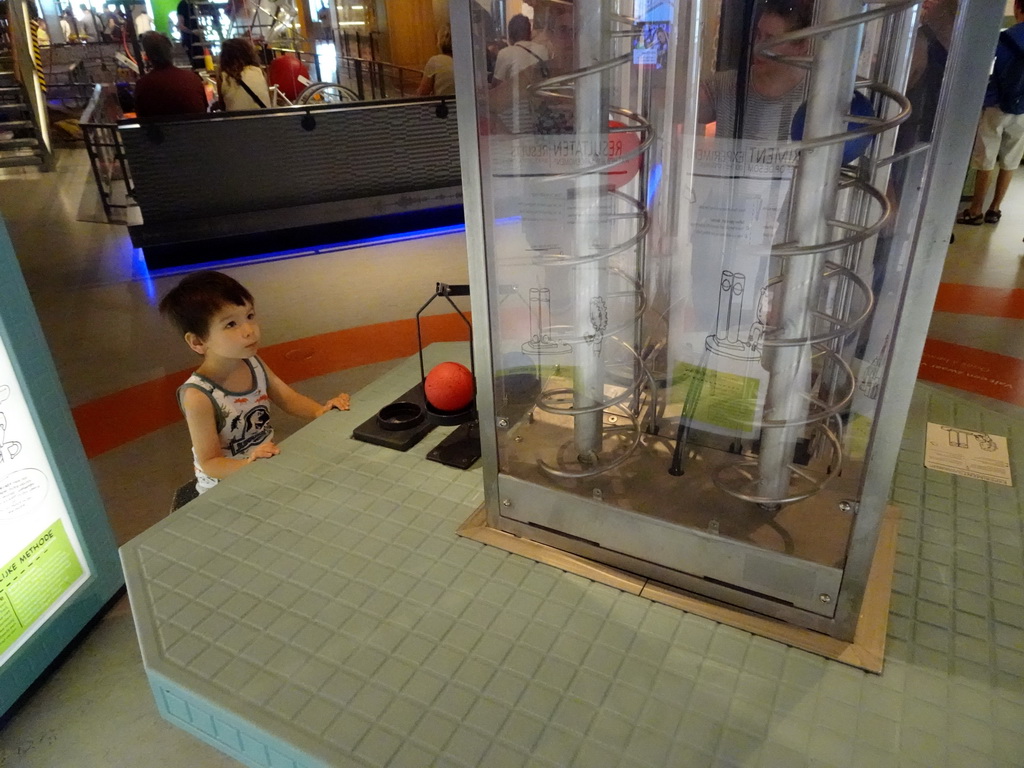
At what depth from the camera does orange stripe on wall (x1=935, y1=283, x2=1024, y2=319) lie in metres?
2.11

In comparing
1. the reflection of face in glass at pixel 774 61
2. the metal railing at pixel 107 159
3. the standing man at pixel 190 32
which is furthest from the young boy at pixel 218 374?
the standing man at pixel 190 32

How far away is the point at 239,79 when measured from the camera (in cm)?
331

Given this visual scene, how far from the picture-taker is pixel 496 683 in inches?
22.9

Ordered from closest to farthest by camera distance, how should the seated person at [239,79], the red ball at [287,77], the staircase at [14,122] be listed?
1. the seated person at [239,79]
2. the red ball at [287,77]
3. the staircase at [14,122]

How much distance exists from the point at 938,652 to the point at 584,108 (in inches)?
21.3

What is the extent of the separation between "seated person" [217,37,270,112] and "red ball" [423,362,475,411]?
2.85 metres

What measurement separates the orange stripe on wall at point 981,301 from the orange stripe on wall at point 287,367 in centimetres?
146

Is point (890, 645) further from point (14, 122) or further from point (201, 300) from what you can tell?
point (14, 122)

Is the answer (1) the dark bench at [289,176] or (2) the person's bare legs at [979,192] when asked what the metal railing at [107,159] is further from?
(2) the person's bare legs at [979,192]

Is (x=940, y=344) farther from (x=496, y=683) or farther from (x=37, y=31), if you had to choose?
(x=37, y=31)

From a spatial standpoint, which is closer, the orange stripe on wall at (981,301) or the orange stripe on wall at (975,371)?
the orange stripe on wall at (975,371)

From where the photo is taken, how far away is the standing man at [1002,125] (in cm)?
277

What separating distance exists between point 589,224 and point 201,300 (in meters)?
0.71

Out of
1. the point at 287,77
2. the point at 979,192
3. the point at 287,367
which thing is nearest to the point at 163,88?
the point at 287,77
